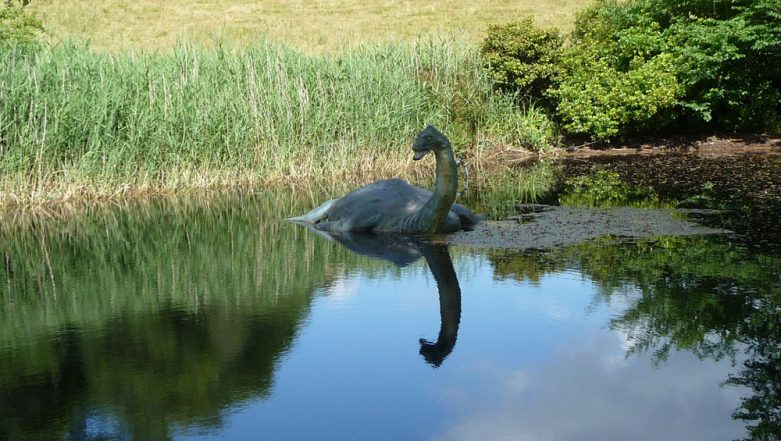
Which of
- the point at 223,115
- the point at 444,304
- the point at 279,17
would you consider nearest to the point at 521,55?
the point at 223,115

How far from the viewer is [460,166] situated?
17.0m

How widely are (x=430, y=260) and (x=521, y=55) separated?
11205 mm

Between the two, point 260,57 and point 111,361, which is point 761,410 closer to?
point 111,361

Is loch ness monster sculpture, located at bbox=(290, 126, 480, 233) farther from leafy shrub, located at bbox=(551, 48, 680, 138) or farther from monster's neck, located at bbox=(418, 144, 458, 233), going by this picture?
leafy shrub, located at bbox=(551, 48, 680, 138)

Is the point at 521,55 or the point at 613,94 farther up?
the point at 521,55

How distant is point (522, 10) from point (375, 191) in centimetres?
2558

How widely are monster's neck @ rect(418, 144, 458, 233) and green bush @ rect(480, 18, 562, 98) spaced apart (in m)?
9.17

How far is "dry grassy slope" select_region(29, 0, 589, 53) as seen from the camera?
32312 mm

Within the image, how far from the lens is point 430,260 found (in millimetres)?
8727

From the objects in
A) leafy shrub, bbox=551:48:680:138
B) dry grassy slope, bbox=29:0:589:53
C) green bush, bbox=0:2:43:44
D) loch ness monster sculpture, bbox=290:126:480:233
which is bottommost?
loch ness monster sculpture, bbox=290:126:480:233

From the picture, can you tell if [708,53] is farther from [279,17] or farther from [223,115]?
[279,17]

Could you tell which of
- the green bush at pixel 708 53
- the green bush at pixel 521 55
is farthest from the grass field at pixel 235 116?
the green bush at pixel 708 53

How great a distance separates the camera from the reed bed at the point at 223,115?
41.6 feet

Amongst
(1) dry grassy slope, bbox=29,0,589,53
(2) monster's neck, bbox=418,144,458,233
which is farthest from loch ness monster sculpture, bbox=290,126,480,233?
(1) dry grassy slope, bbox=29,0,589,53
